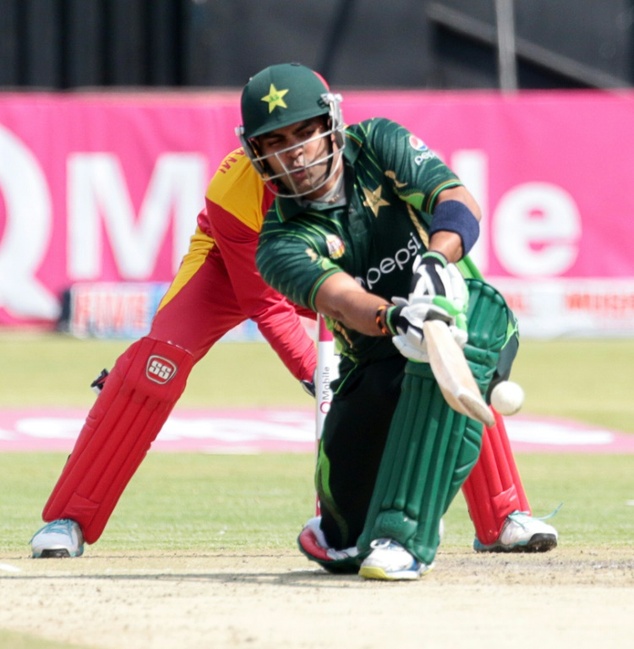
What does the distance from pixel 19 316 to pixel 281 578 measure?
37.9ft

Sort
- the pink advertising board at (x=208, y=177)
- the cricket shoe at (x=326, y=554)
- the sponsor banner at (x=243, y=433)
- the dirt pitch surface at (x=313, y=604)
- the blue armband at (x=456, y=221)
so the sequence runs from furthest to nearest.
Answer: the pink advertising board at (x=208, y=177), the sponsor banner at (x=243, y=433), the cricket shoe at (x=326, y=554), the blue armband at (x=456, y=221), the dirt pitch surface at (x=313, y=604)

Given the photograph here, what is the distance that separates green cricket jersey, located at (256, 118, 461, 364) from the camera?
15.4 ft

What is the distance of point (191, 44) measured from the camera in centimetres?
1733

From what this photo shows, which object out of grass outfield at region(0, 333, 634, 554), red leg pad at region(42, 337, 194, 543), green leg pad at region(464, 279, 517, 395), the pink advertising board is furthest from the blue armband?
the pink advertising board

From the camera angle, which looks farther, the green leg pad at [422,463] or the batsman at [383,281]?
the green leg pad at [422,463]

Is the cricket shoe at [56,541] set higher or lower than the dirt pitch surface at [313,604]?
lower

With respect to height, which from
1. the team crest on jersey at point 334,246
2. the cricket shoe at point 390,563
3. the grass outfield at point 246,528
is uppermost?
the team crest on jersey at point 334,246

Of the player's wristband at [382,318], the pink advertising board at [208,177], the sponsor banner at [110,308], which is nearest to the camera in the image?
the player's wristband at [382,318]

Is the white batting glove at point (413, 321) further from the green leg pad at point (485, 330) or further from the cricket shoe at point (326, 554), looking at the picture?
the cricket shoe at point (326, 554)

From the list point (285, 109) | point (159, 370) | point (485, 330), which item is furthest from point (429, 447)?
point (159, 370)

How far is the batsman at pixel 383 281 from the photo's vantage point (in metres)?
4.50

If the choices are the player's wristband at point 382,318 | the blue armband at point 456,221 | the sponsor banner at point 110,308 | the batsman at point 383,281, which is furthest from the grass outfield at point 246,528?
the sponsor banner at point 110,308

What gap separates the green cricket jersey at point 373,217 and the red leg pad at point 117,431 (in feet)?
2.68

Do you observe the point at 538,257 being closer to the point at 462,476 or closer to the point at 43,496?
the point at 43,496
